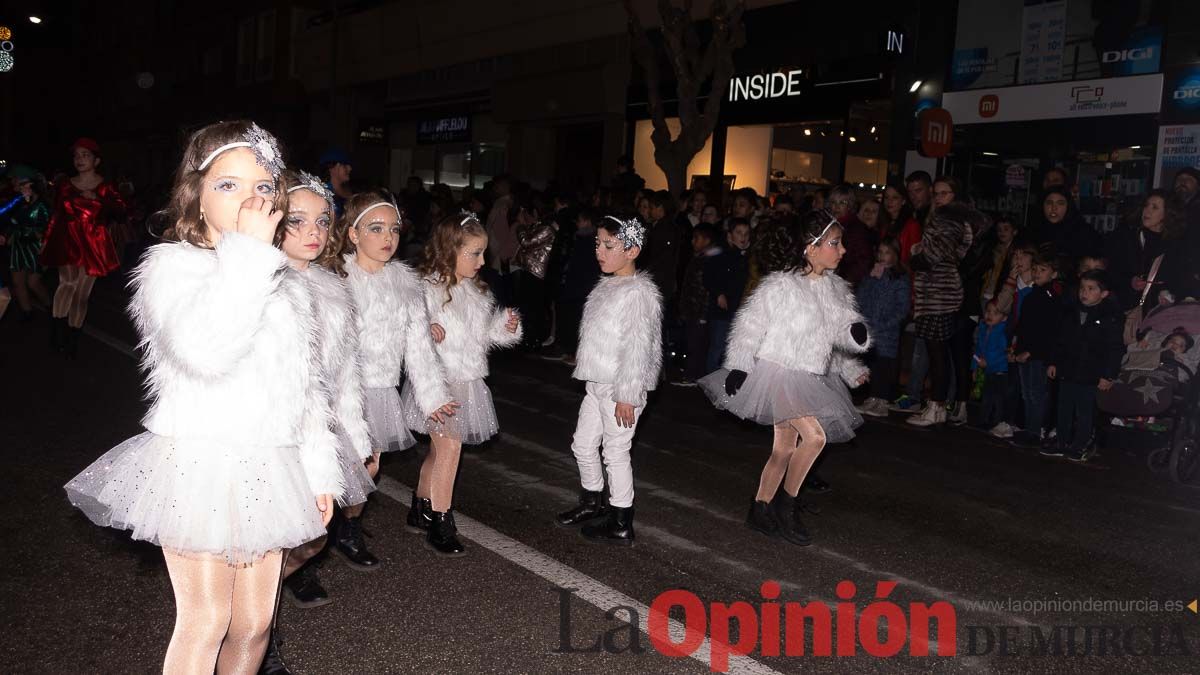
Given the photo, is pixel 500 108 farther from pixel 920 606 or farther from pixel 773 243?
pixel 920 606

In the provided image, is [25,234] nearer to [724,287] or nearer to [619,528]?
[724,287]

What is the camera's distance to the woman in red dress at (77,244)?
10.4 meters

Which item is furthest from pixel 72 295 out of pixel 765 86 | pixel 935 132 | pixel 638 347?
pixel 765 86

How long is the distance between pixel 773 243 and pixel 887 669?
103 inches

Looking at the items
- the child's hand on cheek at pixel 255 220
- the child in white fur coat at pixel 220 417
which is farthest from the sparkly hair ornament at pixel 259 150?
the child's hand on cheek at pixel 255 220

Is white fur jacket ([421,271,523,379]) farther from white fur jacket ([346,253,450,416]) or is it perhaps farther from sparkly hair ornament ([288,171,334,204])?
sparkly hair ornament ([288,171,334,204])

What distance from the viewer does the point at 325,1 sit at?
3500 cm

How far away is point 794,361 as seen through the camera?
5.64m

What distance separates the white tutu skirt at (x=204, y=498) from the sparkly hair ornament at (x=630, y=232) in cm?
299

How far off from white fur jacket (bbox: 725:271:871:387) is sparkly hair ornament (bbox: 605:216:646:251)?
77 centimetres

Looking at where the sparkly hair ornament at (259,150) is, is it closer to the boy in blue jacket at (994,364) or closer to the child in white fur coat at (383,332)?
the child in white fur coat at (383,332)

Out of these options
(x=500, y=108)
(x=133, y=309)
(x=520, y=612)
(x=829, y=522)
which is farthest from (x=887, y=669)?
(x=500, y=108)

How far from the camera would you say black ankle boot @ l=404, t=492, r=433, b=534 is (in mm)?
5465

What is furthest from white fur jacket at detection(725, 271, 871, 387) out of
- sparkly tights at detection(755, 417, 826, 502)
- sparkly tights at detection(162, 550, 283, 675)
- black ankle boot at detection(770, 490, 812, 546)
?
sparkly tights at detection(162, 550, 283, 675)
